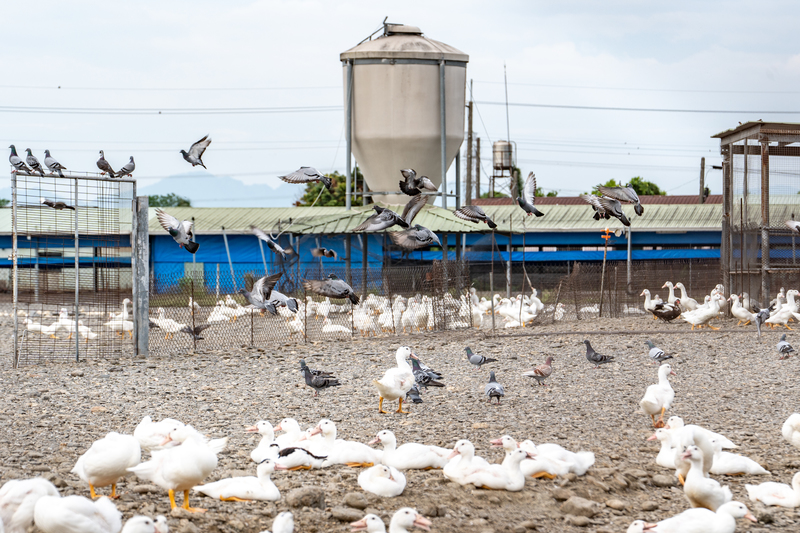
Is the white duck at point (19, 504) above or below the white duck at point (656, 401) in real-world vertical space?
above

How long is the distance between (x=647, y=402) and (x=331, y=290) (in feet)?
17.3

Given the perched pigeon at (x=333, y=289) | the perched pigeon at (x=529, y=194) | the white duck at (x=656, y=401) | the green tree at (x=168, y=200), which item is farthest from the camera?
the green tree at (x=168, y=200)

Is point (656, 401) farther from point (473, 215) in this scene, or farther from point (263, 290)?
point (263, 290)

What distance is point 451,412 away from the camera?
36.8ft

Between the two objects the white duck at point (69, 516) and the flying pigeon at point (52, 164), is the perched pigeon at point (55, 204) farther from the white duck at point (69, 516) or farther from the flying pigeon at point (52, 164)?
the white duck at point (69, 516)

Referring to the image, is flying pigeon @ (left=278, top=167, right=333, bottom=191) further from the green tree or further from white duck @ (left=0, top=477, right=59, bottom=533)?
the green tree

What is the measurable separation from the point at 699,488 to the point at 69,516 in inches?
188

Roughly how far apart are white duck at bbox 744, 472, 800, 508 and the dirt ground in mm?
100

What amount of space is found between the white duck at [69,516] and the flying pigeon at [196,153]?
24.2ft

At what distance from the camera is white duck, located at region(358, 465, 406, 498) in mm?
7383

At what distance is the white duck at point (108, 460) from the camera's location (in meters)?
6.82

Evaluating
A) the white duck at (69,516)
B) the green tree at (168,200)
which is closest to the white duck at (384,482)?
the white duck at (69,516)

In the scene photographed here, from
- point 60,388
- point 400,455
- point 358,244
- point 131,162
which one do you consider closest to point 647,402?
point 400,455

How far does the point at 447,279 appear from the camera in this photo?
21.2m
